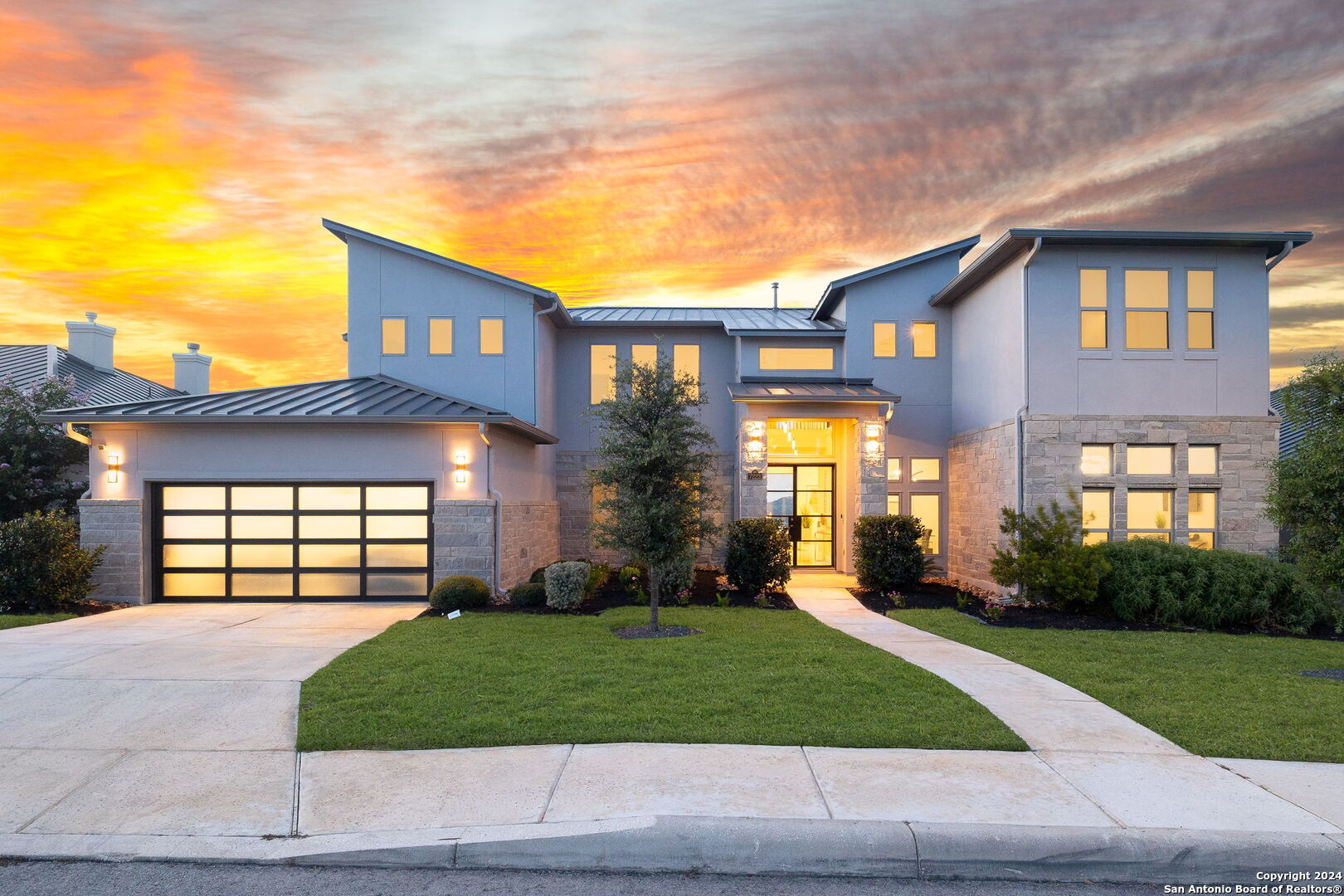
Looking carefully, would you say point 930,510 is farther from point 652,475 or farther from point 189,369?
point 189,369

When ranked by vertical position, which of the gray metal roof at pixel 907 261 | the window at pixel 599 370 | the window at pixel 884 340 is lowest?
the window at pixel 599 370

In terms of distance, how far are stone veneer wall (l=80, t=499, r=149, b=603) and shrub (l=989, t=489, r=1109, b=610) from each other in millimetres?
15592

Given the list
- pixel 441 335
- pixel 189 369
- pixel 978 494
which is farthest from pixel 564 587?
pixel 189 369

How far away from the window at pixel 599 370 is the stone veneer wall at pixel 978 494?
8782 mm

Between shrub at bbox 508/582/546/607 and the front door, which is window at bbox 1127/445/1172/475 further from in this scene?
shrub at bbox 508/582/546/607

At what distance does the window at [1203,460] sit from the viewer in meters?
14.3

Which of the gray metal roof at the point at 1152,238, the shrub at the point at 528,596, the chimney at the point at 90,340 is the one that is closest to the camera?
the shrub at the point at 528,596

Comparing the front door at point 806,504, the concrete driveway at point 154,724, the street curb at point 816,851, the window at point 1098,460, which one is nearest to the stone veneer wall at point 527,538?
the concrete driveway at point 154,724

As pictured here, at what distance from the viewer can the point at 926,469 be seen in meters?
18.4

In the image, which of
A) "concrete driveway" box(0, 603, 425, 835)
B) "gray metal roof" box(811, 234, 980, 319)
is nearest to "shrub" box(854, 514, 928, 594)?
"gray metal roof" box(811, 234, 980, 319)

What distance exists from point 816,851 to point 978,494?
1333 centimetres

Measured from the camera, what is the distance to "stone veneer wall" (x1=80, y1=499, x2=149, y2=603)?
45.0 ft

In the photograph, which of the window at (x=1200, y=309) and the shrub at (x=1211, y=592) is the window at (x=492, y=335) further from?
the window at (x=1200, y=309)

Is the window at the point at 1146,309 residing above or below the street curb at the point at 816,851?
above
